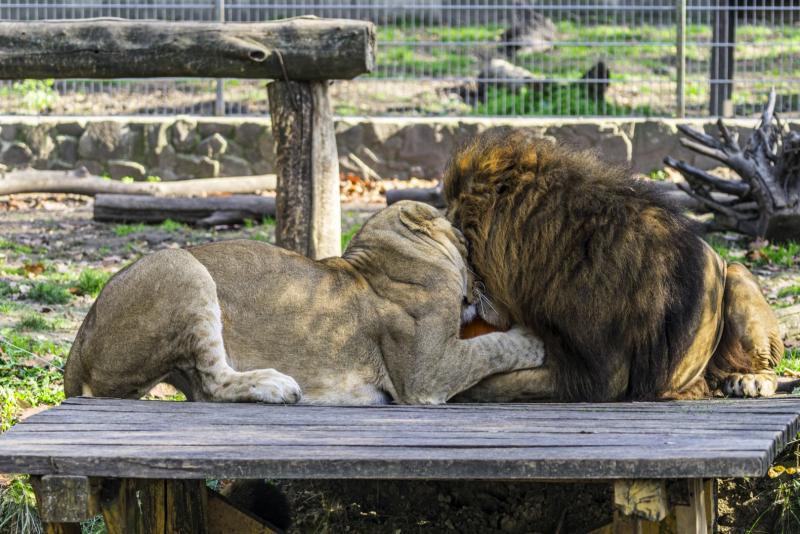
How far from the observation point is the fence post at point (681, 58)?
36.9 ft

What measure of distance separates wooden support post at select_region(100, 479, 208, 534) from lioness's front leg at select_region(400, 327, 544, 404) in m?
0.85

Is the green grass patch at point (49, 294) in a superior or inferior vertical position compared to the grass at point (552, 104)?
inferior

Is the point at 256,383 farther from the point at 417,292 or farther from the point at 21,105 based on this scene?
the point at 21,105

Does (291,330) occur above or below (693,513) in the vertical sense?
above

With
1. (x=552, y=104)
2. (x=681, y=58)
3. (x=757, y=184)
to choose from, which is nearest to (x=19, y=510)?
(x=757, y=184)

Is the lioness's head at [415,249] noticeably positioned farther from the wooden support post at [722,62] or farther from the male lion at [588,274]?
the wooden support post at [722,62]

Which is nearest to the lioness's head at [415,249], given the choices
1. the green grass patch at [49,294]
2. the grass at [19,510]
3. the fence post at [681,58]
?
the grass at [19,510]

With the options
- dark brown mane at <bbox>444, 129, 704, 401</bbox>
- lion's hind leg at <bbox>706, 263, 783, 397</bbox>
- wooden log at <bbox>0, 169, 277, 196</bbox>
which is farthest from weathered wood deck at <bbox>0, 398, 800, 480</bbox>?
wooden log at <bbox>0, 169, 277, 196</bbox>

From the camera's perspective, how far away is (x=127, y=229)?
9125mm

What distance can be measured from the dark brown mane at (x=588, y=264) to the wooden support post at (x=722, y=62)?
7525 mm

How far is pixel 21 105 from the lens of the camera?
1182 centimetres

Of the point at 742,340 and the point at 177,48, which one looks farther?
the point at 177,48

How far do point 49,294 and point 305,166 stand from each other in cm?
196

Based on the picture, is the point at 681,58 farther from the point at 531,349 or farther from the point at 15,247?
the point at 531,349
